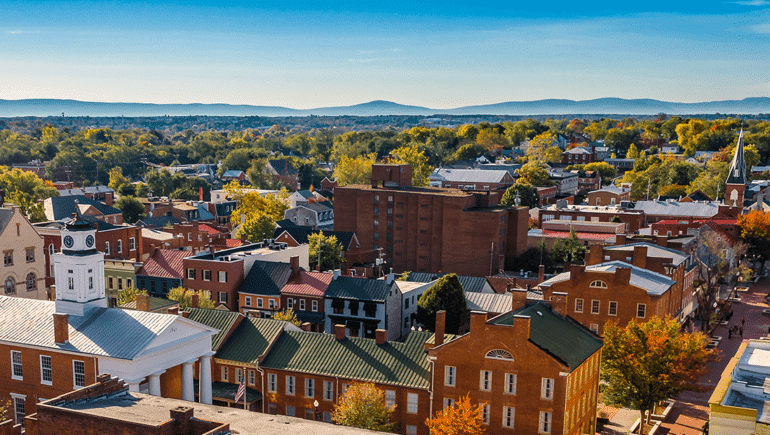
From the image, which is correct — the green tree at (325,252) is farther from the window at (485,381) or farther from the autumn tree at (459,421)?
the autumn tree at (459,421)

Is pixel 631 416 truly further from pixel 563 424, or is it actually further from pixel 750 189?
pixel 750 189

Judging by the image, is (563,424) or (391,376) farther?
(391,376)

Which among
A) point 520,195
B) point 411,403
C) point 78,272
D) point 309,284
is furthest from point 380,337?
point 520,195

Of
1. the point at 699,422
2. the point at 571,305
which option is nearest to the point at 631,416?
the point at 699,422

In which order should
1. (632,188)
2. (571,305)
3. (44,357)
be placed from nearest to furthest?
(44,357)
(571,305)
(632,188)

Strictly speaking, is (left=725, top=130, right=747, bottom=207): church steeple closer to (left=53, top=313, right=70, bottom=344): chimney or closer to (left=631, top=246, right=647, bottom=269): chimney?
(left=631, top=246, right=647, bottom=269): chimney
